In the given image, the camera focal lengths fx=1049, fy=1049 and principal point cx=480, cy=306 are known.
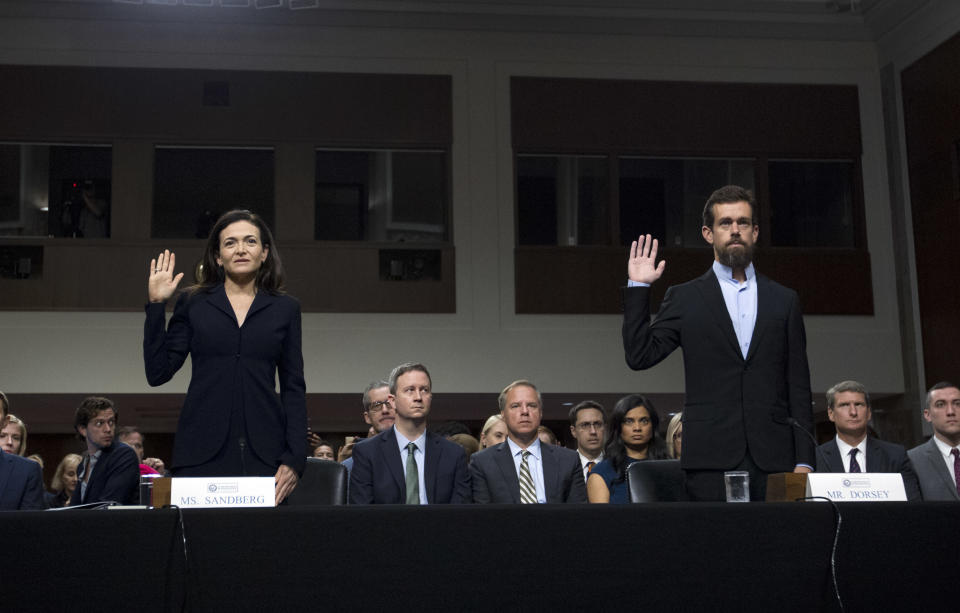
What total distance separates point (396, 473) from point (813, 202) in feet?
22.0

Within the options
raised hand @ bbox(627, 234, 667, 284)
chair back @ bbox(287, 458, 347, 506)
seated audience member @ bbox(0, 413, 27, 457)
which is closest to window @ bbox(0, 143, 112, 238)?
seated audience member @ bbox(0, 413, 27, 457)

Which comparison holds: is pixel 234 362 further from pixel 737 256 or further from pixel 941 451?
pixel 941 451

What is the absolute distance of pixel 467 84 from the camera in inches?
346

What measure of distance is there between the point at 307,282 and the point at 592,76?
2964 millimetres

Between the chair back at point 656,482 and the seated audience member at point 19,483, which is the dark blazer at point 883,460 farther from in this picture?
the seated audience member at point 19,483

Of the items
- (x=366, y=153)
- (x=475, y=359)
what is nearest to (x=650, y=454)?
(x=475, y=359)

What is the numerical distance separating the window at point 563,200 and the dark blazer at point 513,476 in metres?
5.05

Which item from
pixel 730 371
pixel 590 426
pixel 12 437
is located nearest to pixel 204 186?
pixel 12 437

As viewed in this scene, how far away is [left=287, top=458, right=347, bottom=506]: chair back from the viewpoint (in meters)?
2.90

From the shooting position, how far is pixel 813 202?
9117mm

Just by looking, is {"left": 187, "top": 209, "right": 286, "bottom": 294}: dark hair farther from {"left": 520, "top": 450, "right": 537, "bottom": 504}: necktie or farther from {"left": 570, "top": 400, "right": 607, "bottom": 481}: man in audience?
{"left": 570, "top": 400, "right": 607, "bottom": 481}: man in audience

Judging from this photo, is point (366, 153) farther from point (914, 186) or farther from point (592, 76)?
point (914, 186)

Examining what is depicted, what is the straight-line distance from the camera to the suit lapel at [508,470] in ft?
12.0

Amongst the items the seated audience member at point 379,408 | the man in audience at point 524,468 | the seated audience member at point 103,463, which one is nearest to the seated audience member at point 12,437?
the seated audience member at point 103,463
